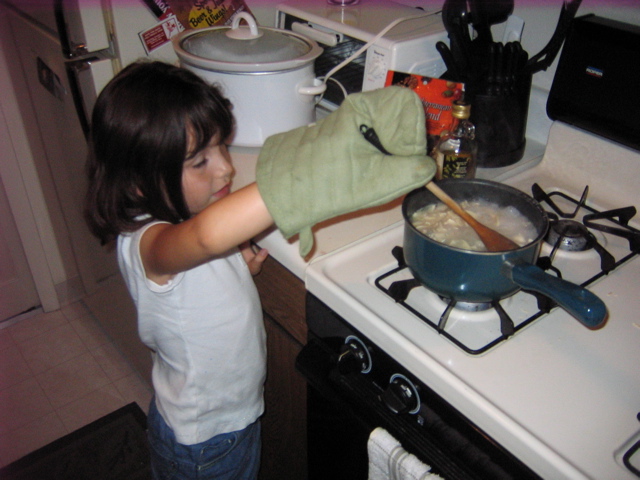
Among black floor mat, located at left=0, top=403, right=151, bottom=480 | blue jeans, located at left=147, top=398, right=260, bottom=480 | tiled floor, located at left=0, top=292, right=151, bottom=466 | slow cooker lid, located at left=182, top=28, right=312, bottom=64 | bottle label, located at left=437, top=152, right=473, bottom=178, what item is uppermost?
slow cooker lid, located at left=182, top=28, right=312, bottom=64

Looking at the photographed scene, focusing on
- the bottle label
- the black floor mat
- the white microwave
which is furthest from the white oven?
the black floor mat

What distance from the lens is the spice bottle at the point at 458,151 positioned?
0.93m

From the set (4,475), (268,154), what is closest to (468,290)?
(268,154)

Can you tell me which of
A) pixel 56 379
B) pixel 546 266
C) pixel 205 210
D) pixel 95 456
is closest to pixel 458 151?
pixel 546 266

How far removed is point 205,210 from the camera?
63 cm

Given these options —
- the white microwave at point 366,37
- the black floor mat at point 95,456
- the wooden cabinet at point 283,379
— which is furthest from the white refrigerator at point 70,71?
the wooden cabinet at point 283,379

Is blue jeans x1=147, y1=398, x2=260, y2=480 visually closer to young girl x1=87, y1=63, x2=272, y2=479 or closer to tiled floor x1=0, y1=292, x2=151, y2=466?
young girl x1=87, y1=63, x2=272, y2=479

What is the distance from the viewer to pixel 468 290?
0.67 metres

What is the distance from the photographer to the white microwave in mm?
1046

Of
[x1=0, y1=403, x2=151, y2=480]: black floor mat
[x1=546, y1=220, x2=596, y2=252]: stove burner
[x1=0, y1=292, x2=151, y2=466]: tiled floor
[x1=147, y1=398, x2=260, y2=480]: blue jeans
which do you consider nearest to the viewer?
[x1=546, y1=220, x2=596, y2=252]: stove burner

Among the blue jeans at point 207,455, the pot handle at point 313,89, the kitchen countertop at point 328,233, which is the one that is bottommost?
the blue jeans at point 207,455

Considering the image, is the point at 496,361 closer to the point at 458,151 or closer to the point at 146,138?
the point at 458,151

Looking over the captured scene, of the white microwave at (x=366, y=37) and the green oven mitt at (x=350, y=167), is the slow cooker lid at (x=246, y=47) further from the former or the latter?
the green oven mitt at (x=350, y=167)

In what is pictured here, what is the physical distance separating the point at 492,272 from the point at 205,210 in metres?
0.34
